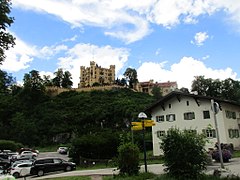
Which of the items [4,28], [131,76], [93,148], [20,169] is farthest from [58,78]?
[4,28]

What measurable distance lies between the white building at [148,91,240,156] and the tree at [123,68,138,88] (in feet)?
279

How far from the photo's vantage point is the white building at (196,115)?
4172 centimetres

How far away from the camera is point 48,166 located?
99.2 ft

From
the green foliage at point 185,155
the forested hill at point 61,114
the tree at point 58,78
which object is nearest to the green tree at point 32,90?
the forested hill at point 61,114

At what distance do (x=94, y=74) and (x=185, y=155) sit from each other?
140550 mm

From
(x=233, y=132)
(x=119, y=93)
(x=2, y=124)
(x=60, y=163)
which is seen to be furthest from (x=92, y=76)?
Result: (x=60, y=163)

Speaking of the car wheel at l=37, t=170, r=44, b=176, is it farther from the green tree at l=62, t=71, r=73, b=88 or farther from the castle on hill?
the castle on hill

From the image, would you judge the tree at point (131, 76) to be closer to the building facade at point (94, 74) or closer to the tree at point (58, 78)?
the building facade at point (94, 74)

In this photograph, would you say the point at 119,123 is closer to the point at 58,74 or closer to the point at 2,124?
the point at 2,124

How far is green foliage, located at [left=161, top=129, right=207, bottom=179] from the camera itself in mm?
12539

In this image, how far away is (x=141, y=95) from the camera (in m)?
117

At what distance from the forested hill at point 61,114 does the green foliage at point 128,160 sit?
216 feet

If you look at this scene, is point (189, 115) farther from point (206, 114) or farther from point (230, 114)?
point (230, 114)

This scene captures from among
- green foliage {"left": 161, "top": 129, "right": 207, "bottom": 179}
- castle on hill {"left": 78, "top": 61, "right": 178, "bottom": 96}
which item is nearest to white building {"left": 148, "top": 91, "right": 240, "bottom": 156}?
green foliage {"left": 161, "top": 129, "right": 207, "bottom": 179}
